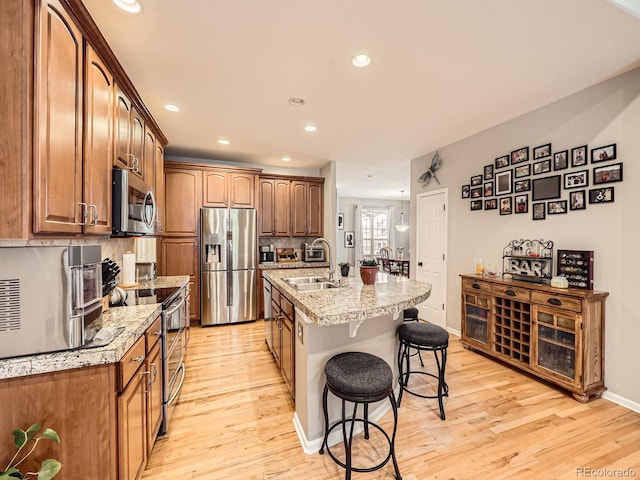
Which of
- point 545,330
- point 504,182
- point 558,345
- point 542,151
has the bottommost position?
point 558,345

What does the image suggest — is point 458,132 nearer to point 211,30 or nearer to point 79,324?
point 211,30

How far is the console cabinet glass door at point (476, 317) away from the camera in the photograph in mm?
3115

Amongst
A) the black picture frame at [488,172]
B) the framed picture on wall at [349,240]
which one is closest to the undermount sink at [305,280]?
the black picture frame at [488,172]

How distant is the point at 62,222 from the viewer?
1.30 m

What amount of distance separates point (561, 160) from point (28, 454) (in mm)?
4157

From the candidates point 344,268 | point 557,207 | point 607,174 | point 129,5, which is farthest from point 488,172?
point 129,5

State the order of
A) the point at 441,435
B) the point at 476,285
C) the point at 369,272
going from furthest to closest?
the point at 476,285
the point at 369,272
the point at 441,435

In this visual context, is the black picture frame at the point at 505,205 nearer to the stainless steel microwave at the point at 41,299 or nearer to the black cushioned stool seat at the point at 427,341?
the black cushioned stool seat at the point at 427,341

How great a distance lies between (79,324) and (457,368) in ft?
10.4

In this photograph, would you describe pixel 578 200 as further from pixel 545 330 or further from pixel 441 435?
pixel 441 435

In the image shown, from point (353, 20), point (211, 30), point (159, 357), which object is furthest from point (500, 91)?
point (159, 357)

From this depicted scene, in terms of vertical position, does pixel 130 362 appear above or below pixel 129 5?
below

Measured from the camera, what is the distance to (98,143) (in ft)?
5.46

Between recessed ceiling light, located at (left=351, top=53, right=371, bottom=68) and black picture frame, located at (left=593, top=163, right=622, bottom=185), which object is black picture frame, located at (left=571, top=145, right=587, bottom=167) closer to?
black picture frame, located at (left=593, top=163, right=622, bottom=185)
